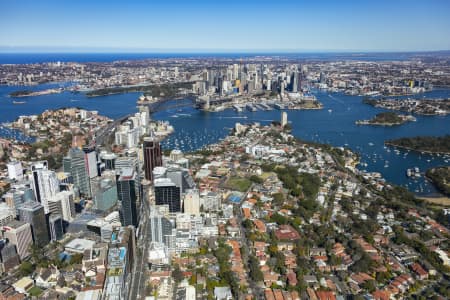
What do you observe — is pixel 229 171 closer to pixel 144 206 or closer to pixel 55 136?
pixel 144 206

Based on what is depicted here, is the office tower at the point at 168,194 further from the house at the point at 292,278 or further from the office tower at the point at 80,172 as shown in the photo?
the house at the point at 292,278

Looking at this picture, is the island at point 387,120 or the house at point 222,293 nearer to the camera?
the house at point 222,293

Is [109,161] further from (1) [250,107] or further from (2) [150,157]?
(1) [250,107]

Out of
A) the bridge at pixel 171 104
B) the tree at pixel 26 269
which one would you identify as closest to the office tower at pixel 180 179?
the tree at pixel 26 269

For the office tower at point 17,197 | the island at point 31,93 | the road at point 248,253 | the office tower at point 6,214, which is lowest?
the road at point 248,253

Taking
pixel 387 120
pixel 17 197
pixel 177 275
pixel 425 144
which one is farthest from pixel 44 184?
pixel 387 120

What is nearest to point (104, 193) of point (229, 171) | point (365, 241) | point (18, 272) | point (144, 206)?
point (144, 206)

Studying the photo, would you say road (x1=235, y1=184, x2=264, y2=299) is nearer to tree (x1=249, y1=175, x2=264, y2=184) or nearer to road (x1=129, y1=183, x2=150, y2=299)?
tree (x1=249, y1=175, x2=264, y2=184)
